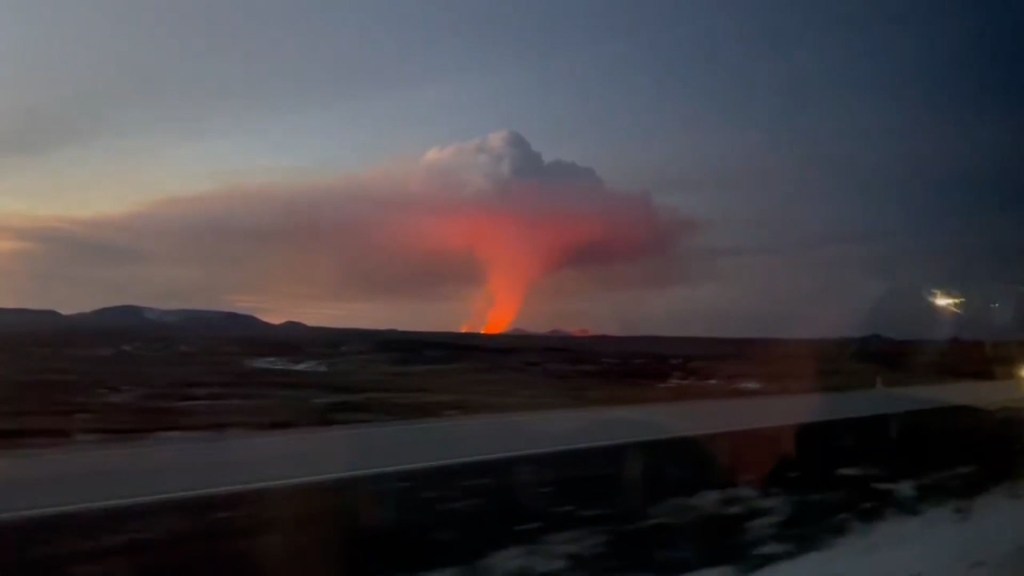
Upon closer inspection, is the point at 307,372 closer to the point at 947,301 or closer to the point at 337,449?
the point at 337,449

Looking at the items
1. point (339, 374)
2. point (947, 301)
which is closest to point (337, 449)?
point (339, 374)

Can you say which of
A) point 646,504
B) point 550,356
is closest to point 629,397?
point 550,356

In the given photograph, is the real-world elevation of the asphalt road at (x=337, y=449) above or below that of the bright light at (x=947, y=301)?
below

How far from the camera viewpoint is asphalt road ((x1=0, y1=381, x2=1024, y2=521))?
10828mm

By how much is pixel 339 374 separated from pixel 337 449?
2.59ft

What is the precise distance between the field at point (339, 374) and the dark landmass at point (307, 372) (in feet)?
0.05

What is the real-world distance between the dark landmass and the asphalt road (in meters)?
0.17

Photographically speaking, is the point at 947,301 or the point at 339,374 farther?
the point at 947,301

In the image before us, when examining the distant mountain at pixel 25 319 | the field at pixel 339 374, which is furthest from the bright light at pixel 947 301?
the distant mountain at pixel 25 319

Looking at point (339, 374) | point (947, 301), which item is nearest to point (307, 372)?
point (339, 374)

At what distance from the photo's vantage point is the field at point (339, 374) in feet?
37.3

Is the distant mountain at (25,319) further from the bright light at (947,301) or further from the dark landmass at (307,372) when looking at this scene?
the bright light at (947,301)

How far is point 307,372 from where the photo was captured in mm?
14000

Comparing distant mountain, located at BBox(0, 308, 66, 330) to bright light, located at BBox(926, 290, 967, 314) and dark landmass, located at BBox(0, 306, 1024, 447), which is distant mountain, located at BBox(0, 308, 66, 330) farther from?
bright light, located at BBox(926, 290, 967, 314)
